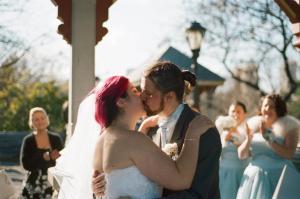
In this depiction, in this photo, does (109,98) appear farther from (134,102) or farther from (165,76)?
(165,76)

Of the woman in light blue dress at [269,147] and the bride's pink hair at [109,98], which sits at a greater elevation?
the bride's pink hair at [109,98]

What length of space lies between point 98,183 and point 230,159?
5427mm

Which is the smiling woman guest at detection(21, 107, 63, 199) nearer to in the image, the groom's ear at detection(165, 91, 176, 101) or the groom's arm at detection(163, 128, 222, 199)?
the groom's ear at detection(165, 91, 176, 101)

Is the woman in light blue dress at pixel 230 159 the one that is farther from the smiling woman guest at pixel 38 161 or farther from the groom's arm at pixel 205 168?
the groom's arm at pixel 205 168

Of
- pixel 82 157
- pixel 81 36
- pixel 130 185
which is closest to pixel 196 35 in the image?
pixel 81 36

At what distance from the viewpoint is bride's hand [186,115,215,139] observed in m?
3.24

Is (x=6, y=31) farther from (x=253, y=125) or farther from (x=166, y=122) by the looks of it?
(x=166, y=122)

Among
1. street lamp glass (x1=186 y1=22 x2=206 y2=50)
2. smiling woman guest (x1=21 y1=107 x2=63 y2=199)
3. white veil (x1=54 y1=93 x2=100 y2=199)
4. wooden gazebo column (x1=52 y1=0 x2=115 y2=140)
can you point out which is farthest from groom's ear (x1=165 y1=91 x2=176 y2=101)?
street lamp glass (x1=186 y1=22 x2=206 y2=50)

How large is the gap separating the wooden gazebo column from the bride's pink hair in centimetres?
228

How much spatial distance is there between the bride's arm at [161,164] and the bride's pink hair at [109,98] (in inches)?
9.8

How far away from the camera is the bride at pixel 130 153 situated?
3.06m

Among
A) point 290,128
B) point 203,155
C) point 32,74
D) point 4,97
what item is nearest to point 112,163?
point 203,155

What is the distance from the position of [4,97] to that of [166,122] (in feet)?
81.4

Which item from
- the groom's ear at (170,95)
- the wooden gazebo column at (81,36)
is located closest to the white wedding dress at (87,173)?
the groom's ear at (170,95)
